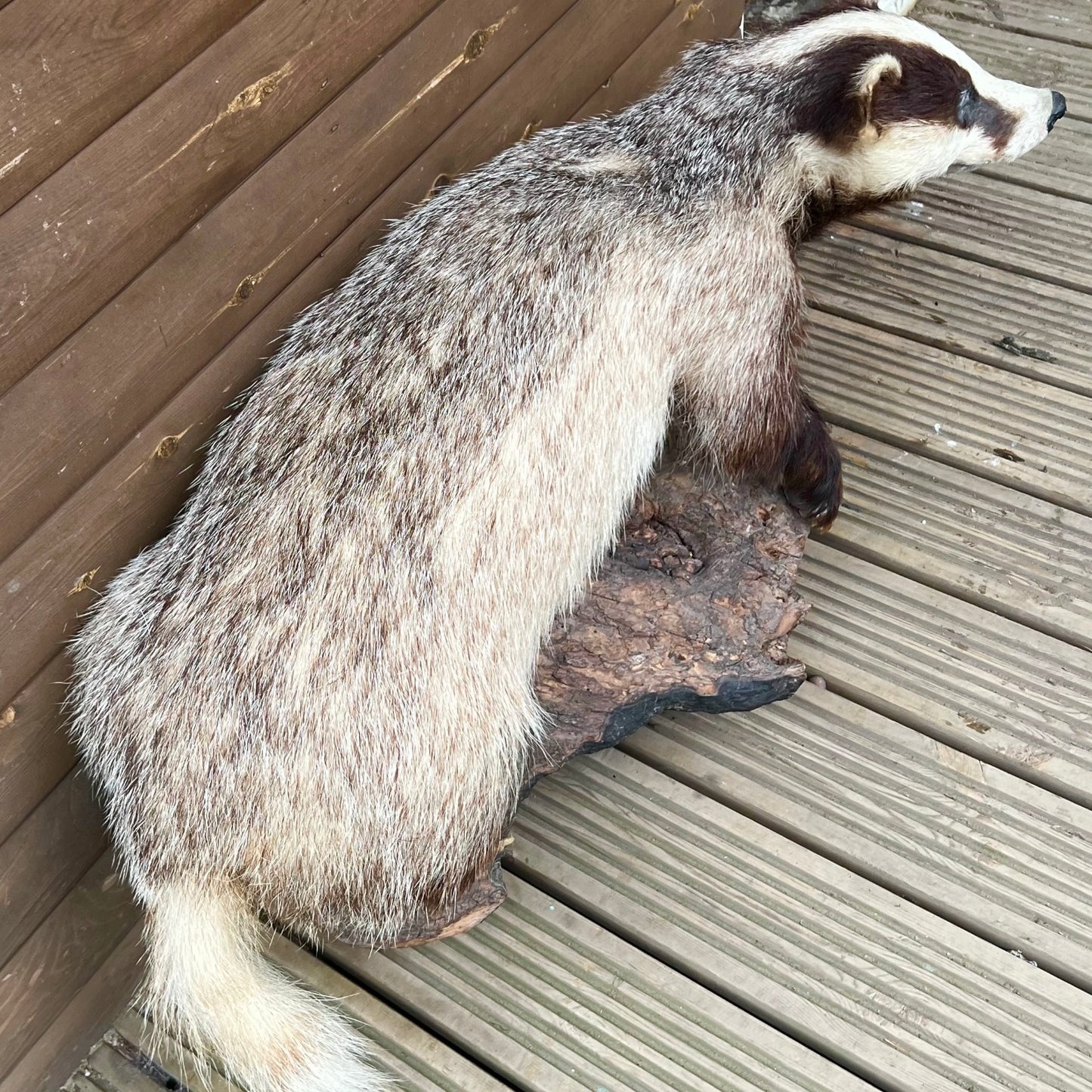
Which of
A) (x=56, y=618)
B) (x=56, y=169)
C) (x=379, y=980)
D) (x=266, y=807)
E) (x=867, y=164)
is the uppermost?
(x=56, y=169)

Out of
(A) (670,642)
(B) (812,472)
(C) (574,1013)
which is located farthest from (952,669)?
(C) (574,1013)

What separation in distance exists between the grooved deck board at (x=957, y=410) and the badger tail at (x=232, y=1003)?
1.84m

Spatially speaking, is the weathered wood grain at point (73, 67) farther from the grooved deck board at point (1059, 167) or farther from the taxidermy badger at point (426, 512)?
the grooved deck board at point (1059, 167)

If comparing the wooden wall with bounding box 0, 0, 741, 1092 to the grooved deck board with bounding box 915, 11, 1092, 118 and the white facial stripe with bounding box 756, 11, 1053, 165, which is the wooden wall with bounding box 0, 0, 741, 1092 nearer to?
the white facial stripe with bounding box 756, 11, 1053, 165

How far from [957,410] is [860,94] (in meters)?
0.94

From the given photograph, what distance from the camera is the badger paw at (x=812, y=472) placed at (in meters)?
2.19

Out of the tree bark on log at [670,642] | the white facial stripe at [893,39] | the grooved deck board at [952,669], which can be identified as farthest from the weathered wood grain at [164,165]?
the grooved deck board at [952,669]

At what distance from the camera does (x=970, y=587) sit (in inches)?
93.4

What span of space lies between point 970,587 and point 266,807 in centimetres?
160

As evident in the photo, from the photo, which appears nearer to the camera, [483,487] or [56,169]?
[56,169]

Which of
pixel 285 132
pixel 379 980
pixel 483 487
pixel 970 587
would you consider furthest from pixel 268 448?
pixel 970 587

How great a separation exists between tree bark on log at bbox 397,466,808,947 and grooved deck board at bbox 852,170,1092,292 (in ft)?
4.56

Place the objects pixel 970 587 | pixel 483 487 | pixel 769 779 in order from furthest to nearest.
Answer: pixel 970 587 < pixel 769 779 < pixel 483 487

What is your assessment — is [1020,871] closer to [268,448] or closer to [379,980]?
[379,980]
